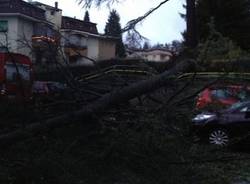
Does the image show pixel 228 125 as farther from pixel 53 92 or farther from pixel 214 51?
pixel 53 92

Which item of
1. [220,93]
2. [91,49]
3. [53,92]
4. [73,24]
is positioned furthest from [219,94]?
[91,49]

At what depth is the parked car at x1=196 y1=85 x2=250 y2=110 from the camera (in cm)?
1020

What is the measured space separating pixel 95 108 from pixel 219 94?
3.17 metres

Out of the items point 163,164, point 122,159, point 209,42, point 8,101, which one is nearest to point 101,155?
point 122,159

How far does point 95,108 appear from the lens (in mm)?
8594

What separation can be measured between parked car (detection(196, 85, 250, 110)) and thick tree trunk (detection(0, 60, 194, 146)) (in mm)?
1138

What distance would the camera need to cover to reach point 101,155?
8508 mm

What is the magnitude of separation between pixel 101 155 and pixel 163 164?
0.89 meters

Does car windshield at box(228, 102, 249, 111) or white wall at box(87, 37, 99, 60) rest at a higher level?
white wall at box(87, 37, 99, 60)

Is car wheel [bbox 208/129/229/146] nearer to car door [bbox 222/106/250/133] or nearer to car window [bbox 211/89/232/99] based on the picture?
car door [bbox 222/106/250/133]

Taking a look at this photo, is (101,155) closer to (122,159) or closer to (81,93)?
(122,159)

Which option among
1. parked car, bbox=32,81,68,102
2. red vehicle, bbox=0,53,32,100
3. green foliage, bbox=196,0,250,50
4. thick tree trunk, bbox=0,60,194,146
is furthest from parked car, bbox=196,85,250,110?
green foliage, bbox=196,0,250,50

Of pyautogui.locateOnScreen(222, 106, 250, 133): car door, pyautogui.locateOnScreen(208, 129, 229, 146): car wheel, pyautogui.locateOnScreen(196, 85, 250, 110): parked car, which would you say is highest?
pyautogui.locateOnScreen(196, 85, 250, 110): parked car

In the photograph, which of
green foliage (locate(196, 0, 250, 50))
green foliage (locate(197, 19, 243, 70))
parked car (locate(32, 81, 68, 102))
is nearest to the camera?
parked car (locate(32, 81, 68, 102))
